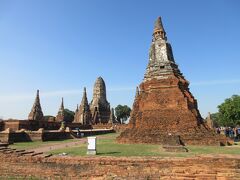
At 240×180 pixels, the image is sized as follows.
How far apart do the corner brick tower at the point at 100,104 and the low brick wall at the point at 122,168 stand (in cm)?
4252

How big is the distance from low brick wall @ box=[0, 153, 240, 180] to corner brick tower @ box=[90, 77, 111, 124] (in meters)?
42.5

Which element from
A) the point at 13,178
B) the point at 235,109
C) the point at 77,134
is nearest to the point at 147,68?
the point at 77,134

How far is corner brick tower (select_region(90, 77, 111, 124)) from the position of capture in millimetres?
52875

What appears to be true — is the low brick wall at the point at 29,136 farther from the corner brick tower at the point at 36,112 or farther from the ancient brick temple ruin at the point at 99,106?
the ancient brick temple ruin at the point at 99,106

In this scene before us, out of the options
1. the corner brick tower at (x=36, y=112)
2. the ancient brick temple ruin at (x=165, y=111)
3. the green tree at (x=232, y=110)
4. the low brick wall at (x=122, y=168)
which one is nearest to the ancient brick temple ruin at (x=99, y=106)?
the corner brick tower at (x=36, y=112)

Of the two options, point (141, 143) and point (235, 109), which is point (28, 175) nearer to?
point (141, 143)

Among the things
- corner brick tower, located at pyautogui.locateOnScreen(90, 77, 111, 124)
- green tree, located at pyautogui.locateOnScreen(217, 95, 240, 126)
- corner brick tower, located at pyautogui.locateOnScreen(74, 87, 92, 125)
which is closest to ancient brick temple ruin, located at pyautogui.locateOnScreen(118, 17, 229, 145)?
green tree, located at pyautogui.locateOnScreen(217, 95, 240, 126)

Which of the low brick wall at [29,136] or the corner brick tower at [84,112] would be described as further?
the corner brick tower at [84,112]

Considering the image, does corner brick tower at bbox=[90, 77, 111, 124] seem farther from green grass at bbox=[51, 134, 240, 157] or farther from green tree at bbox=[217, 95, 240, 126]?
green grass at bbox=[51, 134, 240, 157]

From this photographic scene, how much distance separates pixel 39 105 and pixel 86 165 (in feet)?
99.3

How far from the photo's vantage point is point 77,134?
24297mm

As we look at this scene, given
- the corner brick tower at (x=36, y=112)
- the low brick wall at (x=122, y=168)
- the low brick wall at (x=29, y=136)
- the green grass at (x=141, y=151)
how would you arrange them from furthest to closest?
the corner brick tower at (x=36, y=112)
the low brick wall at (x=29, y=136)
the green grass at (x=141, y=151)
the low brick wall at (x=122, y=168)

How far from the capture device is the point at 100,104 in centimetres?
5472

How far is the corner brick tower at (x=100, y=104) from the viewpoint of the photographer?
52875 mm
